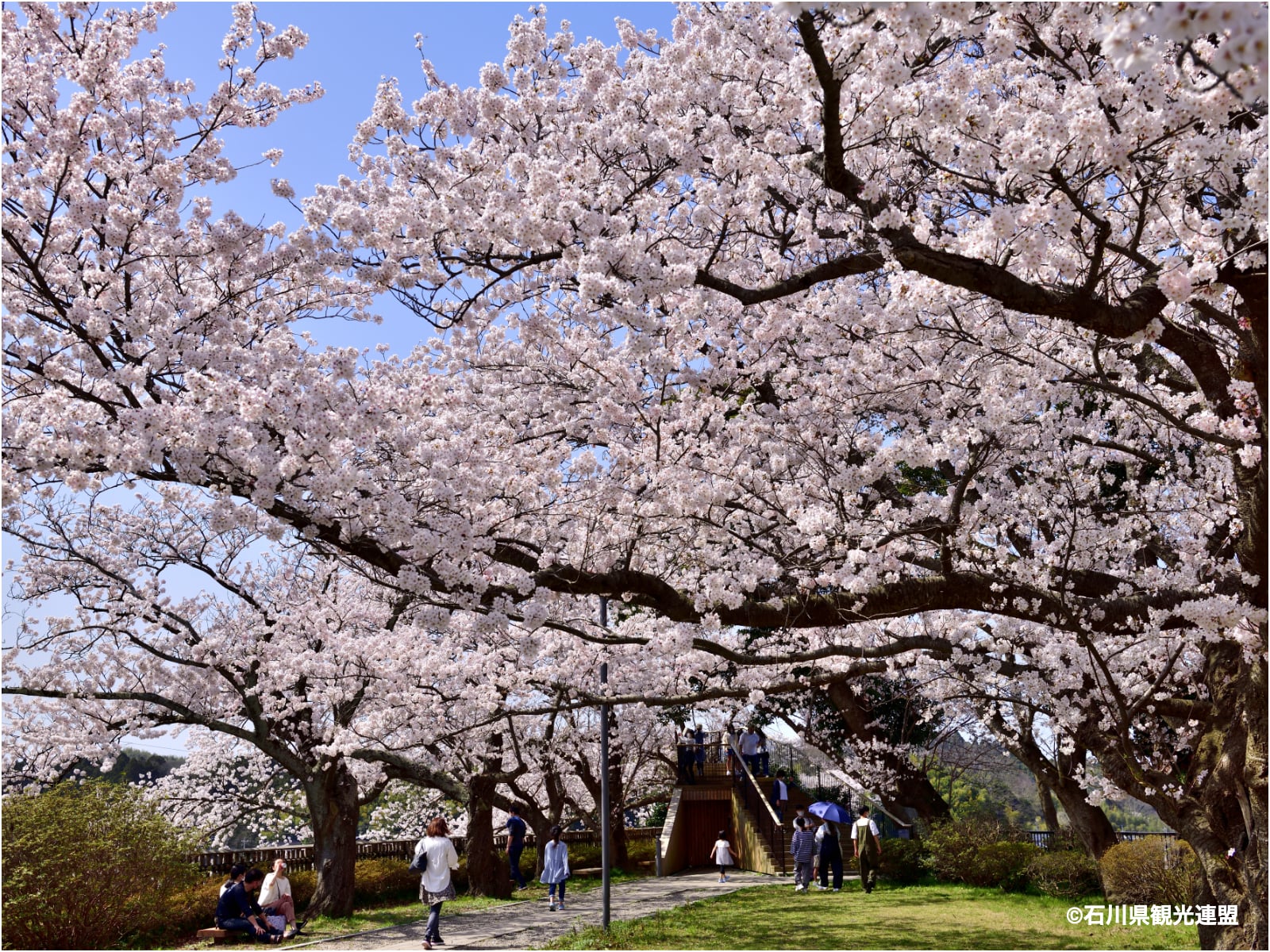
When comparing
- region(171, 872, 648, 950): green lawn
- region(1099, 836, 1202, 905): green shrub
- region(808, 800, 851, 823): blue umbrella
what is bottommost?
region(171, 872, 648, 950): green lawn

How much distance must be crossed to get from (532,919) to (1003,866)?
8.13 m

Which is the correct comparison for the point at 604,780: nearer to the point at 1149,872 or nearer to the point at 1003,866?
the point at 1149,872

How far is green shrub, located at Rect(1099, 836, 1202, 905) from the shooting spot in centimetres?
1127

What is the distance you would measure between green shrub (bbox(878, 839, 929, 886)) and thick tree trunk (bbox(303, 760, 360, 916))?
10085 millimetres

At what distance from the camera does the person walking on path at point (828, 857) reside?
17.4 m

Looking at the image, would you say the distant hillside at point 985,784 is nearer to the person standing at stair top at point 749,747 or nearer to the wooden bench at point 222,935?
the person standing at stair top at point 749,747

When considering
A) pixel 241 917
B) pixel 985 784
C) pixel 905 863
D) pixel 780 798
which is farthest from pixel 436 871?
pixel 985 784

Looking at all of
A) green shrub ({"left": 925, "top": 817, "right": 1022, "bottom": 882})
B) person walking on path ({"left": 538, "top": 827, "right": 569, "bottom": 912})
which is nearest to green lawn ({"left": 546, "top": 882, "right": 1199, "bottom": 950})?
green shrub ({"left": 925, "top": 817, "right": 1022, "bottom": 882})

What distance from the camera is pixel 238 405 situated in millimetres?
6102

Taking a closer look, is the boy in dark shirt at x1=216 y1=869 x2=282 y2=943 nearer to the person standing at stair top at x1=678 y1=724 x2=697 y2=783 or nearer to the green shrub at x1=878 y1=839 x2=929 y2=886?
the green shrub at x1=878 y1=839 x2=929 y2=886

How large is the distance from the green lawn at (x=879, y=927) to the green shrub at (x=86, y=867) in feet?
18.8

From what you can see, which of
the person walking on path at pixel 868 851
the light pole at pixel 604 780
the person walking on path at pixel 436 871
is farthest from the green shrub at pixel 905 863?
the person walking on path at pixel 436 871

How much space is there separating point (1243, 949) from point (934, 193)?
21.7 feet

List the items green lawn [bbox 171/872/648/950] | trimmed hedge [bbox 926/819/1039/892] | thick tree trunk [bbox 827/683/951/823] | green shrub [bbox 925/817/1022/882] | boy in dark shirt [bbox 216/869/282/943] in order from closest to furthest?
boy in dark shirt [bbox 216/869/282/943] → green lawn [bbox 171/872/648/950] → trimmed hedge [bbox 926/819/1039/892] → green shrub [bbox 925/817/1022/882] → thick tree trunk [bbox 827/683/951/823]
